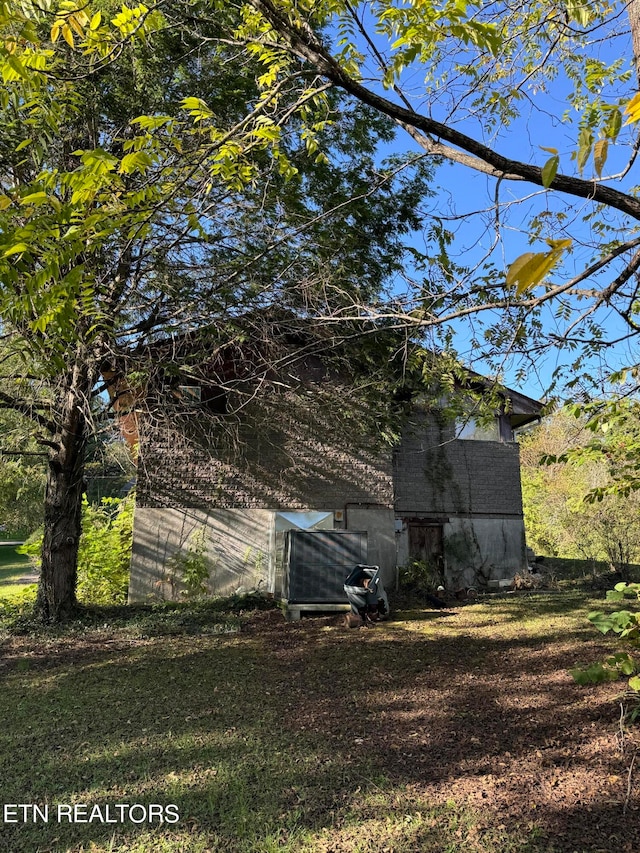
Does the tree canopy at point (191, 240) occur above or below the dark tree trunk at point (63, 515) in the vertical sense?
above

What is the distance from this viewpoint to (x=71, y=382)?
839 centimetres

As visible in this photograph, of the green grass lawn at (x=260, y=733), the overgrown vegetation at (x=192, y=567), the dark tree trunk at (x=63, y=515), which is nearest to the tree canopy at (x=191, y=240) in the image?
the dark tree trunk at (x=63, y=515)

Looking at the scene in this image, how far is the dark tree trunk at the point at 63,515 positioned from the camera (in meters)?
8.55

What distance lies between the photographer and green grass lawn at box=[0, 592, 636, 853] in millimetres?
2895

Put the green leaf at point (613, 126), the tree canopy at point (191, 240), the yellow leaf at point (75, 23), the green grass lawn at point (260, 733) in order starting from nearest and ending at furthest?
the green leaf at point (613, 126), the green grass lawn at point (260, 733), the yellow leaf at point (75, 23), the tree canopy at point (191, 240)

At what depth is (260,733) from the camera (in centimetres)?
426

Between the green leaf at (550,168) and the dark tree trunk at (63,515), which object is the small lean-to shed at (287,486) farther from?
the green leaf at (550,168)

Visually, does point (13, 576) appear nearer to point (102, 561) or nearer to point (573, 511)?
point (102, 561)

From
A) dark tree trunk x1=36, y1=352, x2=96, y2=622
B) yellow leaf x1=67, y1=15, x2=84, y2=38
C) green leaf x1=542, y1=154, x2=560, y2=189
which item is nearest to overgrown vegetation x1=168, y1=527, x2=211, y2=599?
dark tree trunk x1=36, y1=352, x2=96, y2=622

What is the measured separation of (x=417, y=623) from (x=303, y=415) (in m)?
4.89

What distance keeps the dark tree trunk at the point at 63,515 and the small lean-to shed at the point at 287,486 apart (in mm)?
1247

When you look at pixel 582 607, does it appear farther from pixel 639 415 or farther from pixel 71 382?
pixel 71 382

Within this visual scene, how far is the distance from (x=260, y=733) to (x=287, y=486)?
7.46 m

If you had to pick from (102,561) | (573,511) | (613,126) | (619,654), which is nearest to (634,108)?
→ (613,126)
